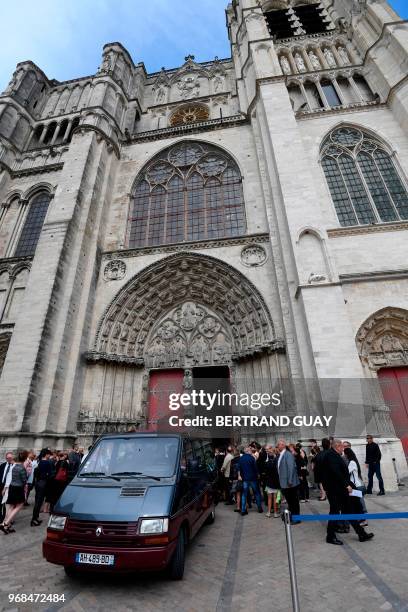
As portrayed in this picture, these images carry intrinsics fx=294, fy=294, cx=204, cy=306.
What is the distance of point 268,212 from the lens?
1218 cm

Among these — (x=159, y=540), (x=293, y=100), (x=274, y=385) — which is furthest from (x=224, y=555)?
(x=293, y=100)

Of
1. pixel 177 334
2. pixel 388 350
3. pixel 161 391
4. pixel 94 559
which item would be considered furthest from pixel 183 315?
pixel 94 559

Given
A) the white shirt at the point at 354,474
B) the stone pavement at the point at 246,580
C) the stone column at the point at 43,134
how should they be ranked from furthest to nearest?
the stone column at the point at 43,134, the white shirt at the point at 354,474, the stone pavement at the point at 246,580

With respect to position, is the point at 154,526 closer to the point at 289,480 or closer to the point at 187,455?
the point at 187,455

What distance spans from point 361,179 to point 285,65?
11.3 m

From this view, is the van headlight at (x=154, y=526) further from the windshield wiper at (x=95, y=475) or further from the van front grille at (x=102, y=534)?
the windshield wiper at (x=95, y=475)

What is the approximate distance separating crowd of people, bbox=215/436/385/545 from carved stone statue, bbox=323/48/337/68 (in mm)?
21033

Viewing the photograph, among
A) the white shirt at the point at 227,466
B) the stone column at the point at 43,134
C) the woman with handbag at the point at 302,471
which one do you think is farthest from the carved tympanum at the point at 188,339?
the stone column at the point at 43,134

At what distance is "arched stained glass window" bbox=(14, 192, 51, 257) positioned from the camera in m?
14.6

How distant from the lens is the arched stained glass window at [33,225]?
14641 millimetres

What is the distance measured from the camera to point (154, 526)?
2.78 metres

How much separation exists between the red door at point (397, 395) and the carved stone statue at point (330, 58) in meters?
18.3

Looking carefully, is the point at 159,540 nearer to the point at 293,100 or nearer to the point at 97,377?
the point at 97,377

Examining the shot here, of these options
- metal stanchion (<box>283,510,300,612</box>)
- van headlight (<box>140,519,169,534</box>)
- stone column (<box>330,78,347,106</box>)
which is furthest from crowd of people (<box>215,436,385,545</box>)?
stone column (<box>330,78,347,106</box>)
